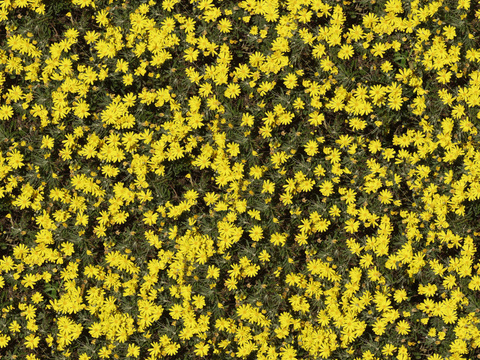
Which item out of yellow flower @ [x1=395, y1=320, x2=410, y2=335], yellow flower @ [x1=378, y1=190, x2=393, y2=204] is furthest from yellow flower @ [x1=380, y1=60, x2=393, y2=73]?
yellow flower @ [x1=395, y1=320, x2=410, y2=335]

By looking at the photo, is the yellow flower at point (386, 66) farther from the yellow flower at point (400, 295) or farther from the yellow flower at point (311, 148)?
the yellow flower at point (400, 295)

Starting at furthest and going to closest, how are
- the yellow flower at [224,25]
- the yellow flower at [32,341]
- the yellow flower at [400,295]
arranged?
the yellow flower at [32,341] < the yellow flower at [224,25] < the yellow flower at [400,295]

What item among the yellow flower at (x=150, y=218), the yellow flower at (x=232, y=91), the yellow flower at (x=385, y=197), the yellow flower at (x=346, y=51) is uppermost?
the yellow flower at (x=346, y=51)

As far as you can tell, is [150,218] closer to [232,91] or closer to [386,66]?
[232,91]

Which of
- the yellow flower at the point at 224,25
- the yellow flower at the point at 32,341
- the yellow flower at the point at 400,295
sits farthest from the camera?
the yellow flower at the point at 32,341

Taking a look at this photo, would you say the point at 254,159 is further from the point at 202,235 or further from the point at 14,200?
the point at 14,200

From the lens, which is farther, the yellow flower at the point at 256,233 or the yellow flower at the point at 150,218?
the yellow flower at the point at 150,218

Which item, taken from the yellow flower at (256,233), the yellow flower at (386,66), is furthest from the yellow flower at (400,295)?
the yellow flower at (386,66)

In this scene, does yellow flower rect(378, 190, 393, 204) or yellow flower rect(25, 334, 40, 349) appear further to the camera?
yellow flower rect(25, 334, 40, 349)

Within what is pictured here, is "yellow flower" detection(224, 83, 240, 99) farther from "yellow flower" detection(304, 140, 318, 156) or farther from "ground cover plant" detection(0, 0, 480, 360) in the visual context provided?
"yellow flower" detection(304, 140, 318, 156)
